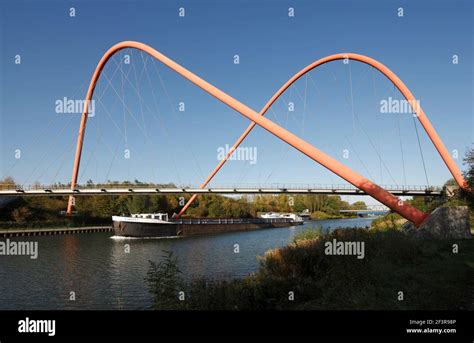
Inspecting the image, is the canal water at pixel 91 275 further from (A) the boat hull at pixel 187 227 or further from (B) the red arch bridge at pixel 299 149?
(A) the boat hull at pixel 187 227

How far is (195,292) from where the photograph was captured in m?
10.6

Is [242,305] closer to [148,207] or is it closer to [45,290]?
[45,290]

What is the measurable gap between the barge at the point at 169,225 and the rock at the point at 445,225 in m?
33.3

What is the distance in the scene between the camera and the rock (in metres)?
20.3

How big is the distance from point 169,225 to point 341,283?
40093 mm

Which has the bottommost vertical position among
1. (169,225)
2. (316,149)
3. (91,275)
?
(91,275)

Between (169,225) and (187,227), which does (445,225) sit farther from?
(187,227)

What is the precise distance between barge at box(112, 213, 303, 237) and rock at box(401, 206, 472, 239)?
33267 mm

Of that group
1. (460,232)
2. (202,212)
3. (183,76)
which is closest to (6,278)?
(183,76)

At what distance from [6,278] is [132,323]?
48.5 ft

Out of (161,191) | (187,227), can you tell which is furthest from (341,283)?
(187,227)

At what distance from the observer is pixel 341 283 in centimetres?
1125

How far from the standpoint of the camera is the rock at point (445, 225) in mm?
20297

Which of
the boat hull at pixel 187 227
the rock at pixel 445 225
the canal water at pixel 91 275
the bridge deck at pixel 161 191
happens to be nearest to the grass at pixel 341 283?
the canal water at pixel 91 275
